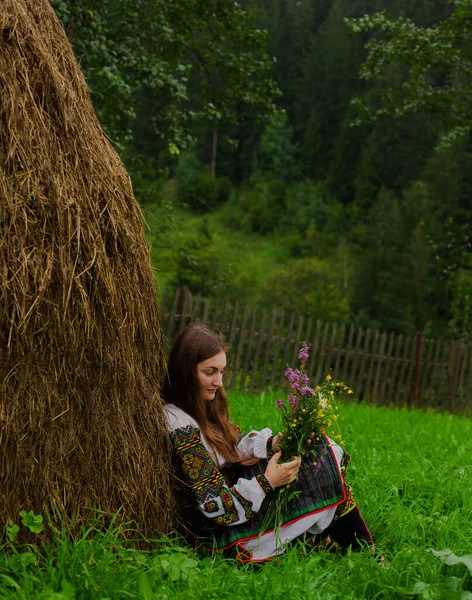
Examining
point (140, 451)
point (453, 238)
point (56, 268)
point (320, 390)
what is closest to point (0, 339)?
point (56, 268)

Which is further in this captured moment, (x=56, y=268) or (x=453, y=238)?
(x=453, y=238)

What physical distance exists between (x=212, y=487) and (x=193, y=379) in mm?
483

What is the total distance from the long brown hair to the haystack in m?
0.21

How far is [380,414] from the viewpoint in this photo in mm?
7344

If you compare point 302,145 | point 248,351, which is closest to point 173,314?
point 248,351

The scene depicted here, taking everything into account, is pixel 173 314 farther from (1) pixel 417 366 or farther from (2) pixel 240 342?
(1) pixel 417 366

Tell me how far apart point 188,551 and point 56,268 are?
129cm

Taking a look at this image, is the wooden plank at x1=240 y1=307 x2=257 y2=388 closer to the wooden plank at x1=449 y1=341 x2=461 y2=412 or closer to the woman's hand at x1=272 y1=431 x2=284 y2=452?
the wooden plank at x1=449 y1=341 x2=461 y2=412

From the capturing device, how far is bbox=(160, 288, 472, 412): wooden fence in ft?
30.1

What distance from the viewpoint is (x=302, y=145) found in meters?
73.0

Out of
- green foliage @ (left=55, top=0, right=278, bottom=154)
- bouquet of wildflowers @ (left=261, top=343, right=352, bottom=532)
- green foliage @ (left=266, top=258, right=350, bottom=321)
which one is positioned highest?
green foliage @ (left=55, top=0, right=278, bottom=154)

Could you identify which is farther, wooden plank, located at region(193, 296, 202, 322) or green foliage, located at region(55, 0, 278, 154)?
wooden plank, located at region(193, 296, 202, 322)

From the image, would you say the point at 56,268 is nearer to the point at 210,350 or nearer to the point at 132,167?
the point at 210,350

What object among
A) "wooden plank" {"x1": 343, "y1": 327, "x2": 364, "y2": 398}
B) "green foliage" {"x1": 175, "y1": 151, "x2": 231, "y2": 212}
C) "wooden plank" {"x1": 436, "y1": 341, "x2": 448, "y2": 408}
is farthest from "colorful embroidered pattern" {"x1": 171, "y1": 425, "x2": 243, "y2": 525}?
"green foliage" {"x1": 175, "y1": 151, "x2": 231, "y2": 212}
